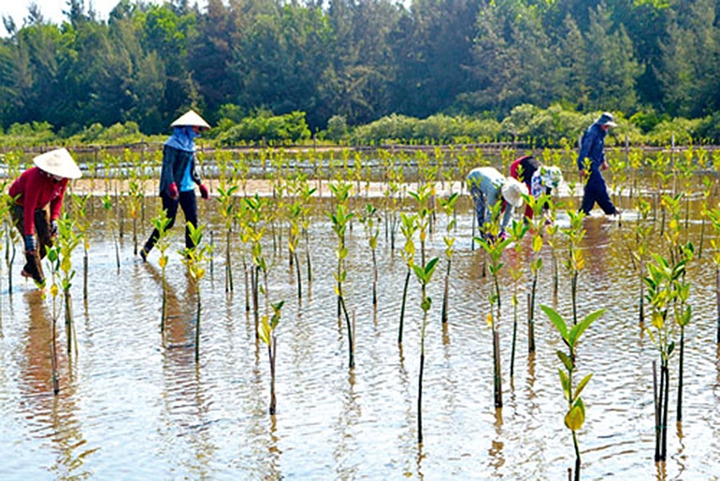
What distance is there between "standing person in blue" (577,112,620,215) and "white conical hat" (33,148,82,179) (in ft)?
26.4

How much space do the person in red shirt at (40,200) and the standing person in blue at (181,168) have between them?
1486mm

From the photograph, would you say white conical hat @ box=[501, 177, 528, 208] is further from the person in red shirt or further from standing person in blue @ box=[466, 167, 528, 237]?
the person in red shirt

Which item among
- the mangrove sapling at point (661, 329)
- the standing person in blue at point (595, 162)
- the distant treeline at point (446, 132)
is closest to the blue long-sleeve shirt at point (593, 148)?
the standing person in blue at point (595, 162)

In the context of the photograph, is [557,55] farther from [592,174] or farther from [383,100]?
[592,174]

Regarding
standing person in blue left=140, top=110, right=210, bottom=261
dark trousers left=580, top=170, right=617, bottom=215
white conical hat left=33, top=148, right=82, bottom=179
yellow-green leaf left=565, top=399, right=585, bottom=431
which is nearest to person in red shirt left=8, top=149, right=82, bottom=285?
white conical hat left=33, top=148, right=82, bottom=179

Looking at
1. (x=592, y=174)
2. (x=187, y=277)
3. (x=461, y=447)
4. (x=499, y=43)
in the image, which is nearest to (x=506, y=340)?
(x=461, y=447)

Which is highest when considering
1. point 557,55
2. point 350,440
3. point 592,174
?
point 557,55

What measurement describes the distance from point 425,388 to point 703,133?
1368 inches

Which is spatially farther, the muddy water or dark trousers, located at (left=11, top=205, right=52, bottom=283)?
dark trousers, located at (left=11, top=205, right=52, bottom=283)

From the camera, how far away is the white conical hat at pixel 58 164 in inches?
378

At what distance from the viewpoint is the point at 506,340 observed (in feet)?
26.2

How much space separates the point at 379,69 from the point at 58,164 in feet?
177

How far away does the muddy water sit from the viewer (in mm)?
5535

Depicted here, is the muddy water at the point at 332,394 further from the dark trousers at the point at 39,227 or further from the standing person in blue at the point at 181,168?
the standing person in blue at the point at 181,168
